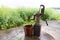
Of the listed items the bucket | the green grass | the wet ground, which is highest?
the green grass

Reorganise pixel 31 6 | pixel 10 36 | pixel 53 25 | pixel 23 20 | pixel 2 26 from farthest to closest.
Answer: pixel 31 6 < pixel 23 20 < pixel 53 25 < pixel 2 26 < pixel 10 36

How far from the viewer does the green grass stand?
8.73 ft

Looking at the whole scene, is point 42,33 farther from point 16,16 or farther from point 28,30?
point 16,16

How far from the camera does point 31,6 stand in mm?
3311

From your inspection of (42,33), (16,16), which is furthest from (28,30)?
(16,16)

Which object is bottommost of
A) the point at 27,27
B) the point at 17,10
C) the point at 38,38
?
the point at 38,38

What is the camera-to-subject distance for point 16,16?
2902mm

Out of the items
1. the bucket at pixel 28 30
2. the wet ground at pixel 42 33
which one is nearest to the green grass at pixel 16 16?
the wet ground at pixel 42 33

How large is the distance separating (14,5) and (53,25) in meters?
0.88

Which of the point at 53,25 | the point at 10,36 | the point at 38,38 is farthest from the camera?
the point at 53,25

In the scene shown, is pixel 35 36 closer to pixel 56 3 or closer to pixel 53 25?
pixel 53 25

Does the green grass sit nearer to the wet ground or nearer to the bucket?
the wet ground

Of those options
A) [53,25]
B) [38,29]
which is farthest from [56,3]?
[38,29]

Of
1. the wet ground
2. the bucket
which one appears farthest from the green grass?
the bucket
